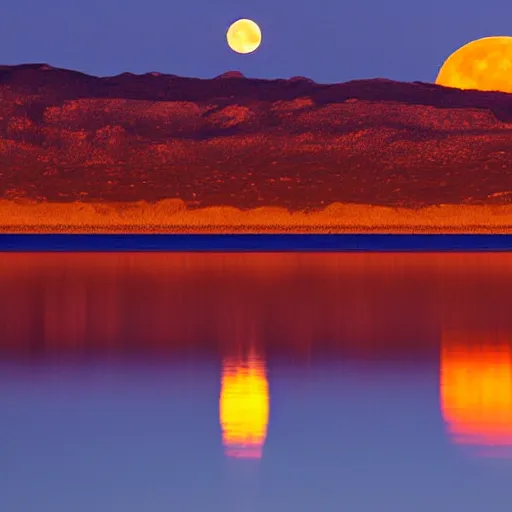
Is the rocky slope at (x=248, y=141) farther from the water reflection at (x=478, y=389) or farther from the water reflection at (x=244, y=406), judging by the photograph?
the water reflection at (x=244, y=406)

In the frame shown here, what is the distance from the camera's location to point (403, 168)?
97.7 meters

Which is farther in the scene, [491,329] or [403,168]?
[403,168]

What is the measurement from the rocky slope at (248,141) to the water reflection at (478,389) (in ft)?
243

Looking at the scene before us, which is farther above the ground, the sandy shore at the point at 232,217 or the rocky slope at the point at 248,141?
the rocky slope at the point at 248,141

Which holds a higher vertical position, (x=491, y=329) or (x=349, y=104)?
(x=349, y=104)

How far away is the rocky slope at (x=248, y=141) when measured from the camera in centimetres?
9400

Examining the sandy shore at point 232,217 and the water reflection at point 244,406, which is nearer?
the water reflection at point 244,406

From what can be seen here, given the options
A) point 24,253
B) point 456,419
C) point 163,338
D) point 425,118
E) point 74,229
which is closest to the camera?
point 456,419

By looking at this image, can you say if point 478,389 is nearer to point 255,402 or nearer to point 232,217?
point 255,402

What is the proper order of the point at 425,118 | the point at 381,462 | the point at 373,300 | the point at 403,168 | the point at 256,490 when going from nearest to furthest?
the point at 256,490
the point at 381,462
the point at 373,300
the point at 403,168
the point at 425,118

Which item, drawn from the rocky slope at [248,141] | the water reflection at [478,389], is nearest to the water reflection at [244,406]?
the water reflection at [478,389]

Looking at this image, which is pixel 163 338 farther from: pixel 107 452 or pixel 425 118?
pixel 425 118

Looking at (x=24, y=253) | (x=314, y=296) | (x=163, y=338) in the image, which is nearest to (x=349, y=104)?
(x=24, y=253)

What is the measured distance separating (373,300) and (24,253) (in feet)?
84.0
